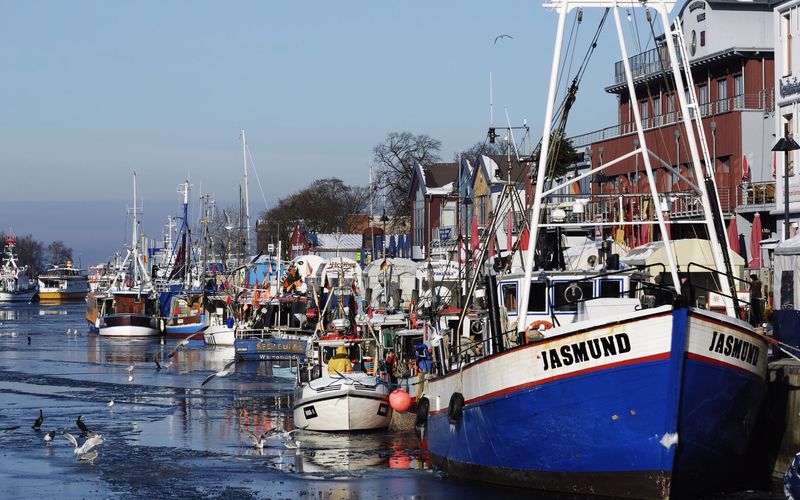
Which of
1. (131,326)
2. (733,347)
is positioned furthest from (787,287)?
(131,326)

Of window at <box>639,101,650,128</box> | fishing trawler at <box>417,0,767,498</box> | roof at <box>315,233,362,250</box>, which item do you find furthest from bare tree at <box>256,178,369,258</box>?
fishing trawler at <box>417,0,767,498</box>

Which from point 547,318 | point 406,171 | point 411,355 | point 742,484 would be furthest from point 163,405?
point 406,171

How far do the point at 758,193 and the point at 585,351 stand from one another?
97.8ft

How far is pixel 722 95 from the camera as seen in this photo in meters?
56.6

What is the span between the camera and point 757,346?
72.1ft

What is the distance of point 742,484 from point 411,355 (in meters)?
16.3

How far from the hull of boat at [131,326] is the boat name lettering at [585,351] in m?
76.2

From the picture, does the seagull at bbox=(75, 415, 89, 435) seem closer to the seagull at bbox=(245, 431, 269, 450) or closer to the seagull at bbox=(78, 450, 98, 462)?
the seagull at bbox=(78, 450, 98, 462)

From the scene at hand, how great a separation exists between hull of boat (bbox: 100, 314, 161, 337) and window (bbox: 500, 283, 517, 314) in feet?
230

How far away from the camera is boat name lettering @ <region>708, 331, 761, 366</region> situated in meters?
21.0

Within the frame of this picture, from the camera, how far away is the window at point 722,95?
180ft

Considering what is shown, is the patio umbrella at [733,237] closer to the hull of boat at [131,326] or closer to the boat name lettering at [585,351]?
the boat name lettering at [585,351]

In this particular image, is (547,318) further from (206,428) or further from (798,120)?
(798,120)

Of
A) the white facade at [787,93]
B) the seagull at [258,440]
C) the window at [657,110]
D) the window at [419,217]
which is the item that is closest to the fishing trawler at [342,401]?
the seagull at [258,440]
